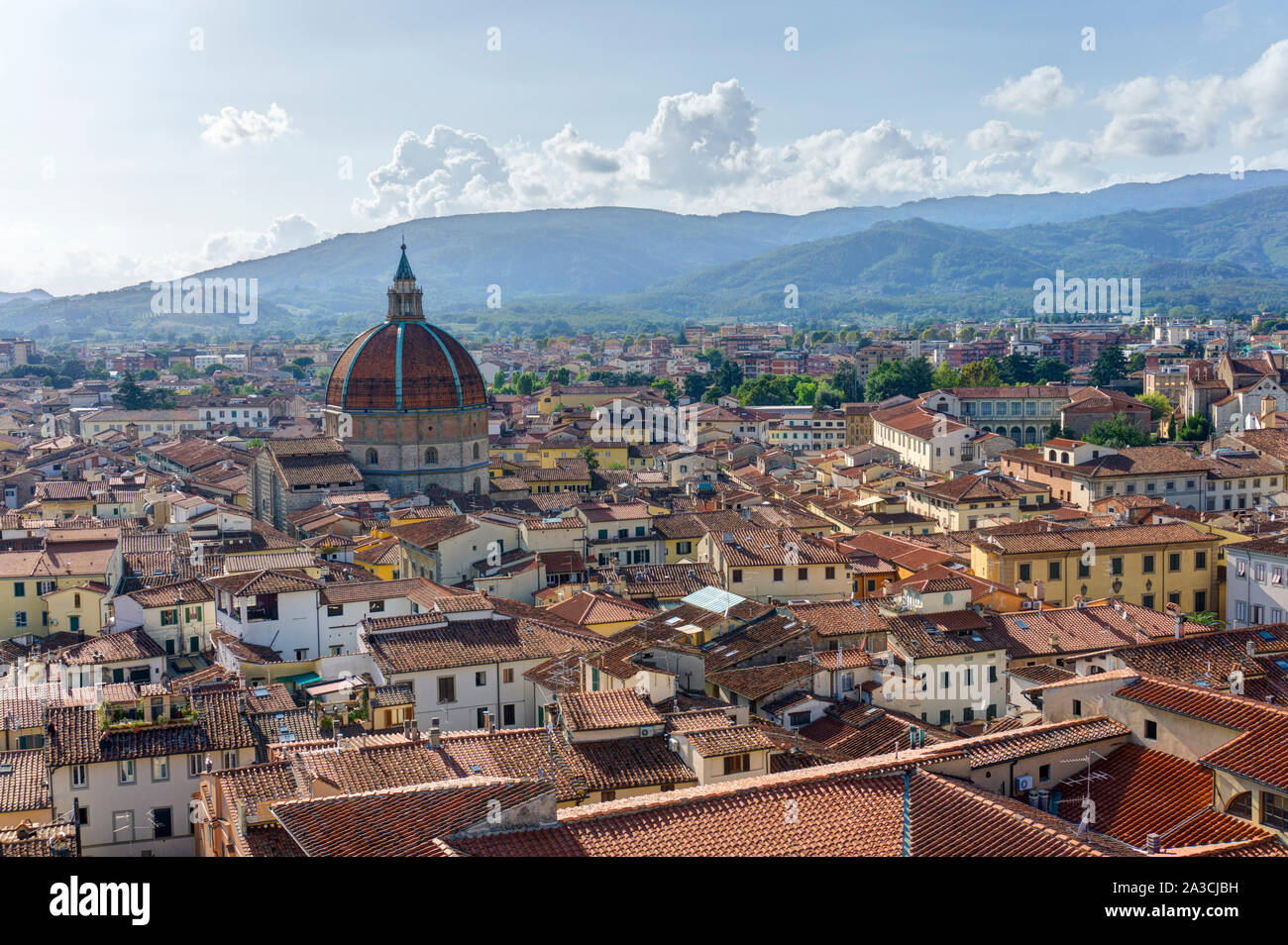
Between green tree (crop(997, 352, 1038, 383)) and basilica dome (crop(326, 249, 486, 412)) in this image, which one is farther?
green tree (crop(997, 352, 1038, 383))

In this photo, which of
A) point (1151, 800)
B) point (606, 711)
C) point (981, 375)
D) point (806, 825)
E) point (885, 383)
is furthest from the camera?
point (885, 383)

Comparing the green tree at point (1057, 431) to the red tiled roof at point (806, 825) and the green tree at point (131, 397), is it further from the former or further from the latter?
the red tiled roof at point (806, 825)

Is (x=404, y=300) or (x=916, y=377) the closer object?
(x=404, y=300)

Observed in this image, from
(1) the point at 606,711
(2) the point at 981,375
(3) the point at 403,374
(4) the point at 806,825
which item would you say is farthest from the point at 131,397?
(4) the point at 806,825

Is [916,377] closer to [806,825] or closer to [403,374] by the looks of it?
[403,374]

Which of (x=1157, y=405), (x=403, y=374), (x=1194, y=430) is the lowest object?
(x=1194, y=430)

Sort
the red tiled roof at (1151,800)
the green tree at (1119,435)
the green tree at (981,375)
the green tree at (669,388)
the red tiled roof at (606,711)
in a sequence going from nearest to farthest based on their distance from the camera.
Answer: the red tiled roof at (1151,800) → the red tiled roof at (606,711) → the green tree at (1119,435) → the green tree at (981,375) → the green tree at (669,388)

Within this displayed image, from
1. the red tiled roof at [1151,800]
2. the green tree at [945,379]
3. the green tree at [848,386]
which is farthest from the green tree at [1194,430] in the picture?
the red tiled roof at [1151,800]

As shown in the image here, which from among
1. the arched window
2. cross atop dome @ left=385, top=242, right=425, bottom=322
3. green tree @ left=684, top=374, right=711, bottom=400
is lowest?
the arched window

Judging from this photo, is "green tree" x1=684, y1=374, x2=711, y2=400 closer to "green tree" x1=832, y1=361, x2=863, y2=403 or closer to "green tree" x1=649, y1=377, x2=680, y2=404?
"green tree" x1=649, y1=377, x2=680, y2=404

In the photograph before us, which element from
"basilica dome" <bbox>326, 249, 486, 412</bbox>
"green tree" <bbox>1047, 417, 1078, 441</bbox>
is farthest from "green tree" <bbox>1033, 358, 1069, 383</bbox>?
"basilica dome" <bbox>326, 249, 486, 412</bbox>
